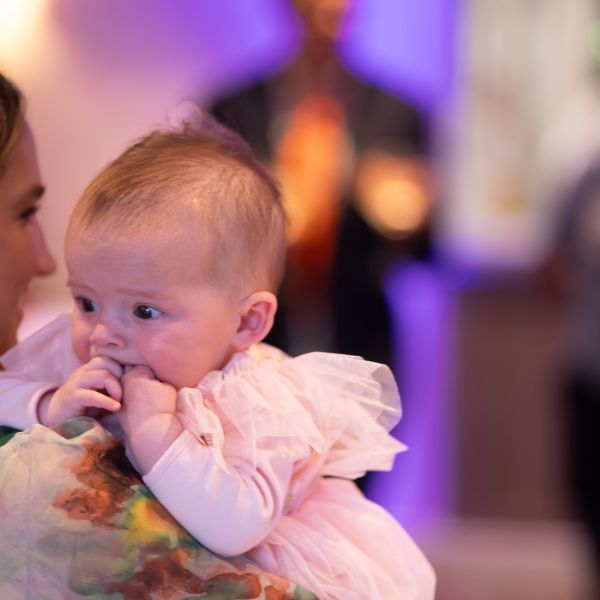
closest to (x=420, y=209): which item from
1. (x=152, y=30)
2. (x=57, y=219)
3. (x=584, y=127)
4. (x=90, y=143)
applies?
(x=152, y=30)

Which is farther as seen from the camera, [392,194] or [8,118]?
[392,194]

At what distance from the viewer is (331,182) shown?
2.92 metres

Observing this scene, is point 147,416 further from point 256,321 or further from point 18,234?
point 18,234

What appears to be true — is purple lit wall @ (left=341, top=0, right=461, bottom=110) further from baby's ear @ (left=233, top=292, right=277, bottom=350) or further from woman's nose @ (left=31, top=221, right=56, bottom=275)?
baby's ear @ (left=233, top=292, right=277, bottom=350)

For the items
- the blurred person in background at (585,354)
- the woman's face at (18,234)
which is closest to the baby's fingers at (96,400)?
the woman's face at (18,234)

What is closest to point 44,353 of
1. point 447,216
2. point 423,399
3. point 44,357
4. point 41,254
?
point 44,357

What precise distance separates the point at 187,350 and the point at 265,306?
98mm

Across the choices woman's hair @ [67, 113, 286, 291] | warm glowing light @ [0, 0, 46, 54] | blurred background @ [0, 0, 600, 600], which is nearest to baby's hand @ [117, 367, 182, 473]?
woman's hair @ [67, 113, 286, 291]

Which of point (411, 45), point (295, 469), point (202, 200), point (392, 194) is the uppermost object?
point (202, 200)

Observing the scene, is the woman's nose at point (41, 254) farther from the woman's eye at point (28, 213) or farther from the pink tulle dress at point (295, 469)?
the pink tulle dress at point (295, 469)

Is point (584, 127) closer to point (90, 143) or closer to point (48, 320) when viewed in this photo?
point (90, 143)

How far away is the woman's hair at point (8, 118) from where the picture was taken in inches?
41.2

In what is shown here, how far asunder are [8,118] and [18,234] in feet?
0.40

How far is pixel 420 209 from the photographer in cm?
313
